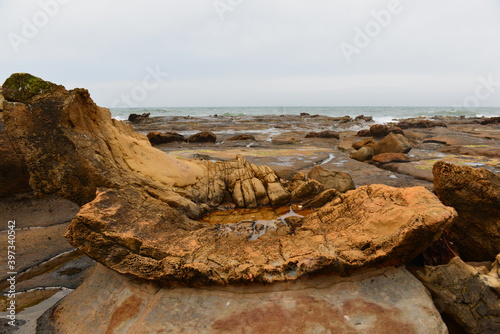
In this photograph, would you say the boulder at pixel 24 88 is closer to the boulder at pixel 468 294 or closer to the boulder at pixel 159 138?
the boulder at pixel 468 294

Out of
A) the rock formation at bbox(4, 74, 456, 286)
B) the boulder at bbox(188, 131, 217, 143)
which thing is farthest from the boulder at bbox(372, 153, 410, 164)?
the boulder at bbox(188, 131, 217, 143)

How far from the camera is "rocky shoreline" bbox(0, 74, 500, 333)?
88.0 inches

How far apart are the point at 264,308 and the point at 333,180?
3.39 metres

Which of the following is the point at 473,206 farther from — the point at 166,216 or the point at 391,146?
the point at 391,146

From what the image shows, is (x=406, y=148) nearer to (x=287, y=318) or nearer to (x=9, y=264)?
(x=287, y=318)

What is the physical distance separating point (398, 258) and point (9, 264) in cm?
388

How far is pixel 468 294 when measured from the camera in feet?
7.52

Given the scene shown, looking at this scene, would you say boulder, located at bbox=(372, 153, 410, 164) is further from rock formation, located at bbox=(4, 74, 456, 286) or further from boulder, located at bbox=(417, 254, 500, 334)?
boulder, located at bbox=(417, 254, 500, 334)

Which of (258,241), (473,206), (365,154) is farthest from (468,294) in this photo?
(365,154)

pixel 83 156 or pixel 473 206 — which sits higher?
pixel 83 156

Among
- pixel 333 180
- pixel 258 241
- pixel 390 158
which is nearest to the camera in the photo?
pixel 258 241

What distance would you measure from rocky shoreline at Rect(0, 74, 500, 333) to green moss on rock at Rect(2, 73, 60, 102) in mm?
13

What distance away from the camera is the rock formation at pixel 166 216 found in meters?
2.38

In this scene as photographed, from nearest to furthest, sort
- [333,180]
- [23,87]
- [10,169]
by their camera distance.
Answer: [23,87] → [10,169] → [333,180]
